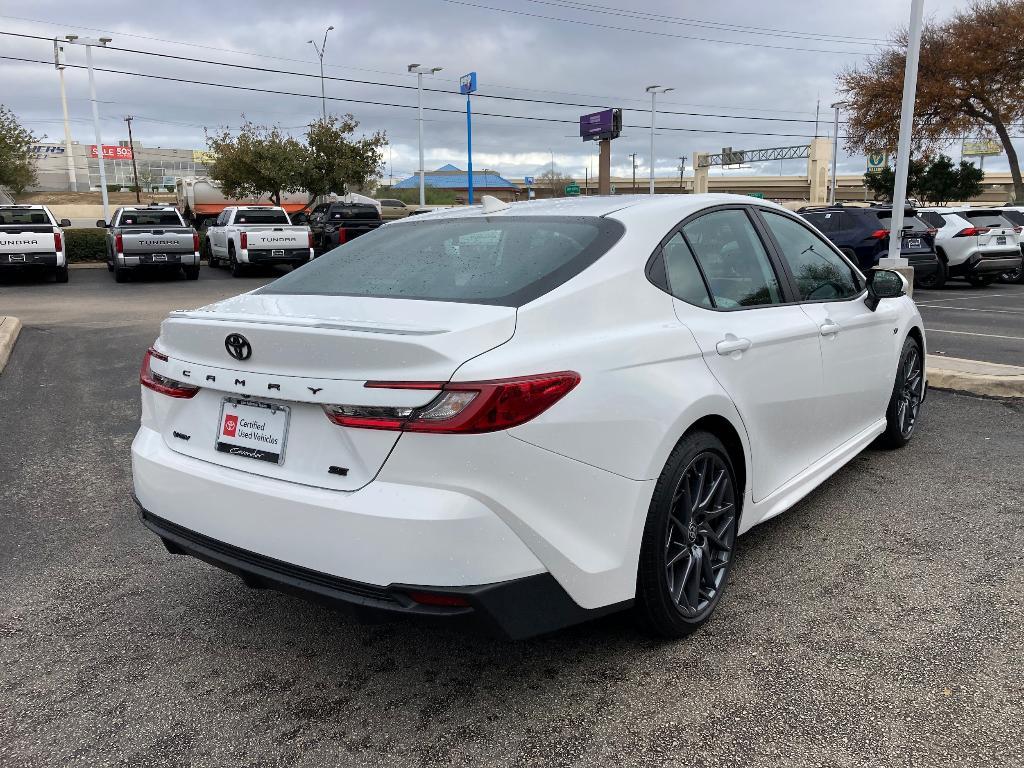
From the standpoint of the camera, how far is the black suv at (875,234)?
16203mm

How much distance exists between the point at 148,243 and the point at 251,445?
60.0 ft

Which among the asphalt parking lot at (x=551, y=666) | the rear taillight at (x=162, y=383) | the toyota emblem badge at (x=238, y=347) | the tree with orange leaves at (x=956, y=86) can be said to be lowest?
the asphalt parking lot at (x=551, y=666)

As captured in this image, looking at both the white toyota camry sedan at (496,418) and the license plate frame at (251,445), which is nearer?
the white toyota camry sedan at (496,418)

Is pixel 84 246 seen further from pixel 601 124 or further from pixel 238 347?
pixel 601 124

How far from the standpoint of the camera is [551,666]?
289 cm

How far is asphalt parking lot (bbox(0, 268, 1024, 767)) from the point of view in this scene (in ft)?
8.07

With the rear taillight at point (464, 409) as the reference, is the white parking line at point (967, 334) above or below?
below

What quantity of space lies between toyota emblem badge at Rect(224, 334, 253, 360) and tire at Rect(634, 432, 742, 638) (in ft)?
4.49

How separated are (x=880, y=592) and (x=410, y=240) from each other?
7.93ft

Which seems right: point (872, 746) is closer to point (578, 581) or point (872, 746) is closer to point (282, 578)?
point (578, 581)

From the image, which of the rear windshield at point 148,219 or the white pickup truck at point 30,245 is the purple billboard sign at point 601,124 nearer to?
the rear windshield at point 148,219

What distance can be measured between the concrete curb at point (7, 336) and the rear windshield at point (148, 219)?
941 cm

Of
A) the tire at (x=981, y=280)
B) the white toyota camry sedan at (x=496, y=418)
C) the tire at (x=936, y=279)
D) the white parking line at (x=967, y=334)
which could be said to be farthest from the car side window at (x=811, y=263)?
the tire at (x=981, y=280)

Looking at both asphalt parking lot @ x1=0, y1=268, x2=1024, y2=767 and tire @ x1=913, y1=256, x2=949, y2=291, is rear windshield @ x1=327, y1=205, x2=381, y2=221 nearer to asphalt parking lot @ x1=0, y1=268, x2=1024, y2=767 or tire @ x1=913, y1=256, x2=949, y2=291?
tire @ x1=913, y1=256, x2=949, y2=291
